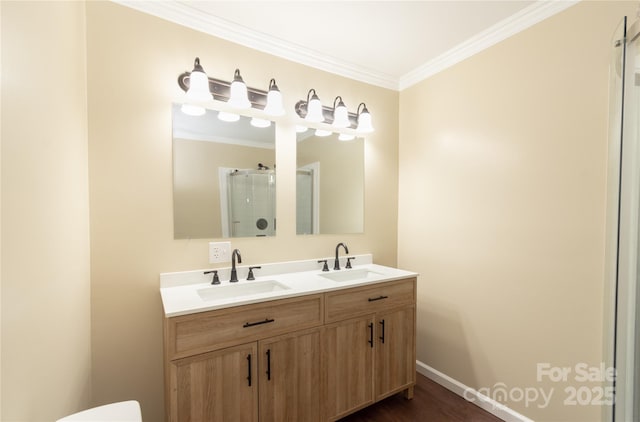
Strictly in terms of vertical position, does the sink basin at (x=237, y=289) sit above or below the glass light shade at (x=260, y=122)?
below

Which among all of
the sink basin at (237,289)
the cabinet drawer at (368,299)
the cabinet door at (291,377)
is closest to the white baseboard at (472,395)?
the cabinet drawer at (368,299)

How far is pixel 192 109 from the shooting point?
1723 millimetres

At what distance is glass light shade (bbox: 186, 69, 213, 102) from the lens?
1.60 meters

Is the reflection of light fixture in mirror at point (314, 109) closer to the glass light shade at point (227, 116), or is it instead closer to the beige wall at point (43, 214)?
the glass light shade at point (227, 116)

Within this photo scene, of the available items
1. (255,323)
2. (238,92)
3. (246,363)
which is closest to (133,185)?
(238,92)

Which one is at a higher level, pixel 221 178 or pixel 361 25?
pixel 361 25

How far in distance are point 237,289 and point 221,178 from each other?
72cm

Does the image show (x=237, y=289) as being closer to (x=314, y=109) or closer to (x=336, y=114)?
(x=314, y=109)

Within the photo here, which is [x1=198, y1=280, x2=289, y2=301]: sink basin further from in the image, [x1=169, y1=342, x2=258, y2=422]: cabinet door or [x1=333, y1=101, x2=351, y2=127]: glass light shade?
[x1=333, y1=101, x2=351, y2=127]: glass light shade

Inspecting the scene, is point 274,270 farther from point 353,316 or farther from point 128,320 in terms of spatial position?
point 128,320

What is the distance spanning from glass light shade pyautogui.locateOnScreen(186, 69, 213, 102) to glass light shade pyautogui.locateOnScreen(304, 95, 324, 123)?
0.68 metres

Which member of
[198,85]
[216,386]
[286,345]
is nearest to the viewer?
[216,386]

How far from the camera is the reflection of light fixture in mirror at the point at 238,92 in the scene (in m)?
1.71

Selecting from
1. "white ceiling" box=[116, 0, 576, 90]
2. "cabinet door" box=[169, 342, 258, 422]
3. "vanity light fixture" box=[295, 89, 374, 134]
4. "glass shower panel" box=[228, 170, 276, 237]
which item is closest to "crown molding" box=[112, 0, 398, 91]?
"white ceiling" box=[116, 0, 576, 90]
